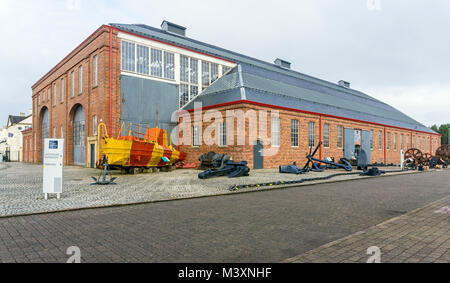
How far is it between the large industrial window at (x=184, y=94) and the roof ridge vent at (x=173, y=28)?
817 cm

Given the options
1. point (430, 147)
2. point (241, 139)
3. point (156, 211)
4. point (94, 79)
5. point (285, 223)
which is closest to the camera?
point (285, 223)

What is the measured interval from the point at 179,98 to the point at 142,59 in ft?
14.9

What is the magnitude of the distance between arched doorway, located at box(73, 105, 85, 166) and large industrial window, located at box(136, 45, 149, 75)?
8019 millimetres

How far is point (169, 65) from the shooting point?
83.4 ft

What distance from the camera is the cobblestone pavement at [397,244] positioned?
3617mm

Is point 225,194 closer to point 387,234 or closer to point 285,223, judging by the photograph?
point 285,223

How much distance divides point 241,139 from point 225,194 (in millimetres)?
10528

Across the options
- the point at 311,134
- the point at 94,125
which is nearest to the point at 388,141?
the point at 311,134

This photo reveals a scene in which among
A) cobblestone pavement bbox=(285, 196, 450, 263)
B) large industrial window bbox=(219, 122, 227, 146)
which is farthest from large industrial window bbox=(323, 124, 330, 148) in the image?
cobblestone pavement bbox=(285, 196, 450, 263)

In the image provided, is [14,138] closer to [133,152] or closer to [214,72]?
[214,72]

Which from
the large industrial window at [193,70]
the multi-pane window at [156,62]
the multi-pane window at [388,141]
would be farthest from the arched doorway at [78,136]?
the multi-pane window at [388,141]

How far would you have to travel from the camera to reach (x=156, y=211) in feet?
22.6

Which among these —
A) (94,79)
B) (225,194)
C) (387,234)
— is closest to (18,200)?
(225,194)

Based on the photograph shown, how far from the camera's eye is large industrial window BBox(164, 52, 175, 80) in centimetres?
2519
